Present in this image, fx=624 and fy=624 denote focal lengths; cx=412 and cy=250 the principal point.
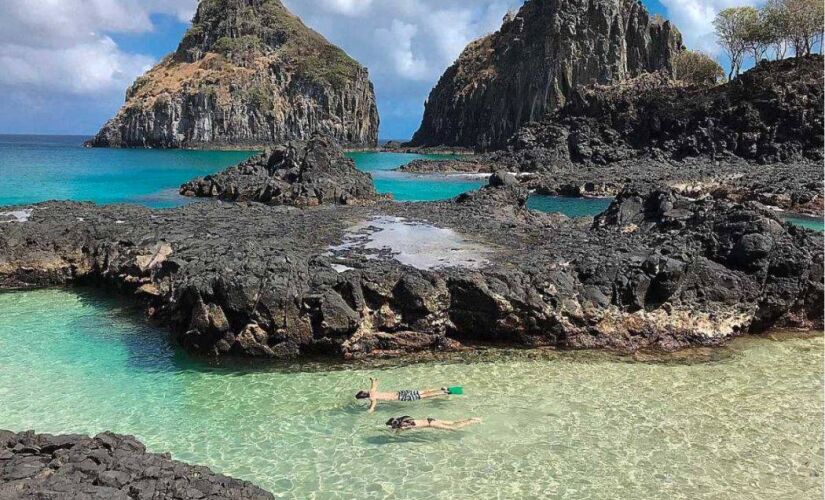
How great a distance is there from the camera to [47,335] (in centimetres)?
1756

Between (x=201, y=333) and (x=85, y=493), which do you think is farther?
(x=201, y=333)

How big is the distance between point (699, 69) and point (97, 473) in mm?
110740

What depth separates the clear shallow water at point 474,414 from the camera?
35.0ft

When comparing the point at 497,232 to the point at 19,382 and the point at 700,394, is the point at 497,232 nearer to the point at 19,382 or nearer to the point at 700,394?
the point at 700,394

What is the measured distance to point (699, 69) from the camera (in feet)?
333

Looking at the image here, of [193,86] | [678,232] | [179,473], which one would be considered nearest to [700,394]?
[678,232]

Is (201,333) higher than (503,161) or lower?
lower

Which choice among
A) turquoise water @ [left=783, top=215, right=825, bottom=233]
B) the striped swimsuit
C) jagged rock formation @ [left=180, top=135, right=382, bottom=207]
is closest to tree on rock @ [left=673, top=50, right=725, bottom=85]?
turquoise water @ [left=783, top=215, right=825, bottom=233]

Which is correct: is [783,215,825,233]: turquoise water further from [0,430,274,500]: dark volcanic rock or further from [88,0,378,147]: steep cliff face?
[88,0,378,147]: steep cliff face

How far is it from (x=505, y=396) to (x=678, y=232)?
11.7m

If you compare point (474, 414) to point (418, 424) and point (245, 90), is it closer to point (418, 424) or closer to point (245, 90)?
point (418, 424)

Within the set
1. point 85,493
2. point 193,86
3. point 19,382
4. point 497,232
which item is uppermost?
point 193,86

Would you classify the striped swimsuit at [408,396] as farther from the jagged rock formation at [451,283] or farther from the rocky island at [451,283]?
the jagged rock formation at [451,283]

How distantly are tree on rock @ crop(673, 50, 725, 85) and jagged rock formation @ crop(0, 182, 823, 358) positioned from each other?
88687 mm
